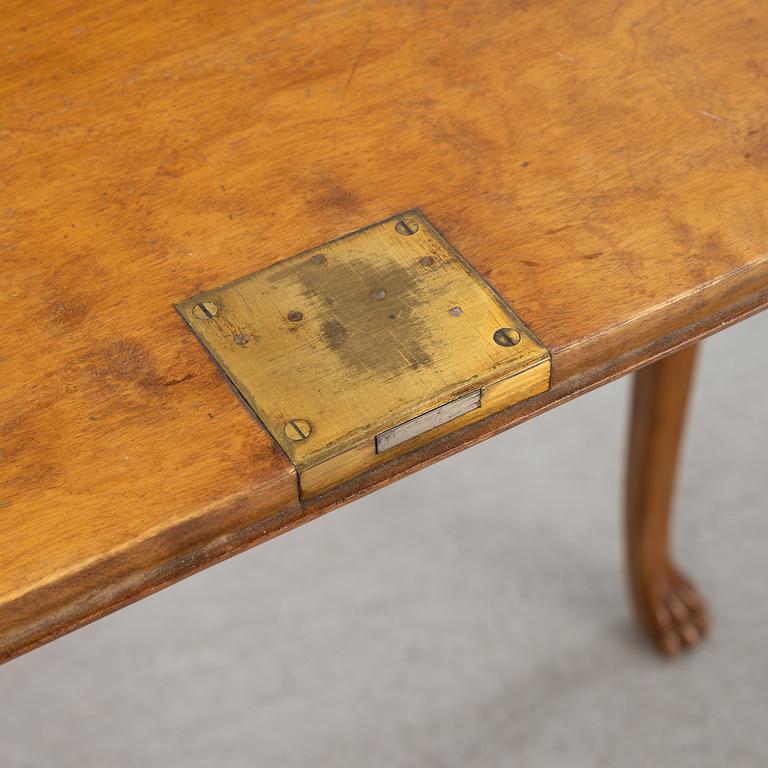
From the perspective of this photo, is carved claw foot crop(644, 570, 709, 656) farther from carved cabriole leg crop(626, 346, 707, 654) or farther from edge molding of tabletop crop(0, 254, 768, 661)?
edge molding of tabletop crop(0, 254, 768, 661)

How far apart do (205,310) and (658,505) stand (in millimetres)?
904

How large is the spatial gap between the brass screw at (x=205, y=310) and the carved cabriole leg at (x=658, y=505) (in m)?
0.64

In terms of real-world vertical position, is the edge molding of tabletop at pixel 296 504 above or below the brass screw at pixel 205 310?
below

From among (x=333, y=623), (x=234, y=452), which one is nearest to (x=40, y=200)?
(x=234, y=452)

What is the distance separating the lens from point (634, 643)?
1668 millimetres

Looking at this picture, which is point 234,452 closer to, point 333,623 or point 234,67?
point 234,67

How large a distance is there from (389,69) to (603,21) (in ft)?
0.52

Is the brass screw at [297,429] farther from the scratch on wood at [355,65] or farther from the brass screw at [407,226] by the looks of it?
the scratch on wood at [355,65]

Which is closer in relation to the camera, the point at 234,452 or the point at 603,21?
the point at 234,452

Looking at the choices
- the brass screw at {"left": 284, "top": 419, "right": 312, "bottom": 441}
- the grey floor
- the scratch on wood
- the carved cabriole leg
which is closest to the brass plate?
the brass screw at {"left": 284, "top": 419, "right": 312, "bottom": 441}

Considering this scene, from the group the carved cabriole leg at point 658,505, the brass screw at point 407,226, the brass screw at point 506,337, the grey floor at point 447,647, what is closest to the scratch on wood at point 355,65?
the brass screw at point 407,226

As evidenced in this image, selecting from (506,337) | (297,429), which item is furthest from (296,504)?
(506,337)

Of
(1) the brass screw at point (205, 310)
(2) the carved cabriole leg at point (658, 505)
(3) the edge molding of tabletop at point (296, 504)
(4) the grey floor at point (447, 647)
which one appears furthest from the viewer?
(4) the grey floor at point (447, 647)

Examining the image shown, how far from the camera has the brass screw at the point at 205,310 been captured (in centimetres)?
75
